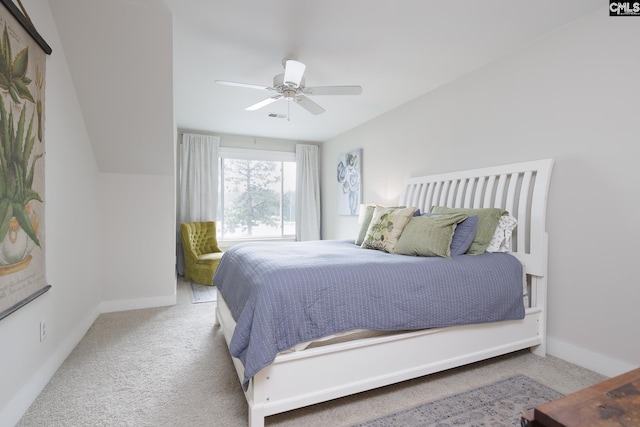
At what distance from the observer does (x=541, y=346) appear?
2227mm

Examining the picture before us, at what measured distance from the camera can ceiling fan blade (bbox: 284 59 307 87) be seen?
2311 mm

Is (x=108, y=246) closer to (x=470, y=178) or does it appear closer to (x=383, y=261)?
(x=383, y=261)

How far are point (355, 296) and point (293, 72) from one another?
176 centimetres

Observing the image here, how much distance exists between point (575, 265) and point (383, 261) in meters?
1.41

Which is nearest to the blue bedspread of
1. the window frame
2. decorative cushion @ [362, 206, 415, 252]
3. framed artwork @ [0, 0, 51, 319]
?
decorative cushion @ [362, 206, 415, 252]

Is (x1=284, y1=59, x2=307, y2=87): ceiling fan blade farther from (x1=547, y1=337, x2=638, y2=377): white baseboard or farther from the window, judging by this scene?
the window

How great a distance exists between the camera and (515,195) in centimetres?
252

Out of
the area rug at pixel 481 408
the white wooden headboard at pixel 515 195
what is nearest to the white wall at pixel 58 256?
the area rug at pixel 481 408

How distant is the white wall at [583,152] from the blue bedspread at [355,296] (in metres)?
0.44

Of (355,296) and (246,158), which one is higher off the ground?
(246,158)

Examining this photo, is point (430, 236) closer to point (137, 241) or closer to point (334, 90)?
point (334, 90)

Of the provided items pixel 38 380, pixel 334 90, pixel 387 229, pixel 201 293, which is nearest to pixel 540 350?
pixel 387 229

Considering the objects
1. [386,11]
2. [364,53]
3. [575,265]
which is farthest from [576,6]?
[575,265]

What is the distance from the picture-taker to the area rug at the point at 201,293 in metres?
3.64
